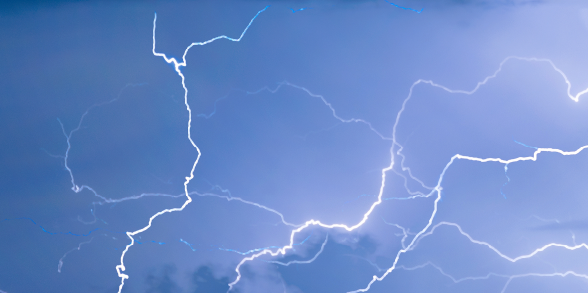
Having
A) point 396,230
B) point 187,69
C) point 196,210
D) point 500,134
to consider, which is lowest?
point 396,230

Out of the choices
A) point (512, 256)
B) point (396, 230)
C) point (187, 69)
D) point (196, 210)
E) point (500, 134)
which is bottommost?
point (512, 256)

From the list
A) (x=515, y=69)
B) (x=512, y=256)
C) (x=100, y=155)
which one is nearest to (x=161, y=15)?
(x=100, y=155)

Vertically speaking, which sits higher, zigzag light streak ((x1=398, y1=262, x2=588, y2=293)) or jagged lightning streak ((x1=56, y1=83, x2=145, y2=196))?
jagged lightning streak ((x1=56, y1=83, x2=145, y2=196))

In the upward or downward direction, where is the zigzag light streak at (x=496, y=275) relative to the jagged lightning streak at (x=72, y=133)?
downward

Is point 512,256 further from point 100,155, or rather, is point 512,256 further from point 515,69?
point 100,155

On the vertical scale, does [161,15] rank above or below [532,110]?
above

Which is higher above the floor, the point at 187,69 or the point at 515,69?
the point at 187,69

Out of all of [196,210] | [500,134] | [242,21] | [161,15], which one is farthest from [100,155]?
[500,134]

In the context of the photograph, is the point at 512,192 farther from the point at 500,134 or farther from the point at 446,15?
the point at 446,15

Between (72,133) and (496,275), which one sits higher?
(72,133)
